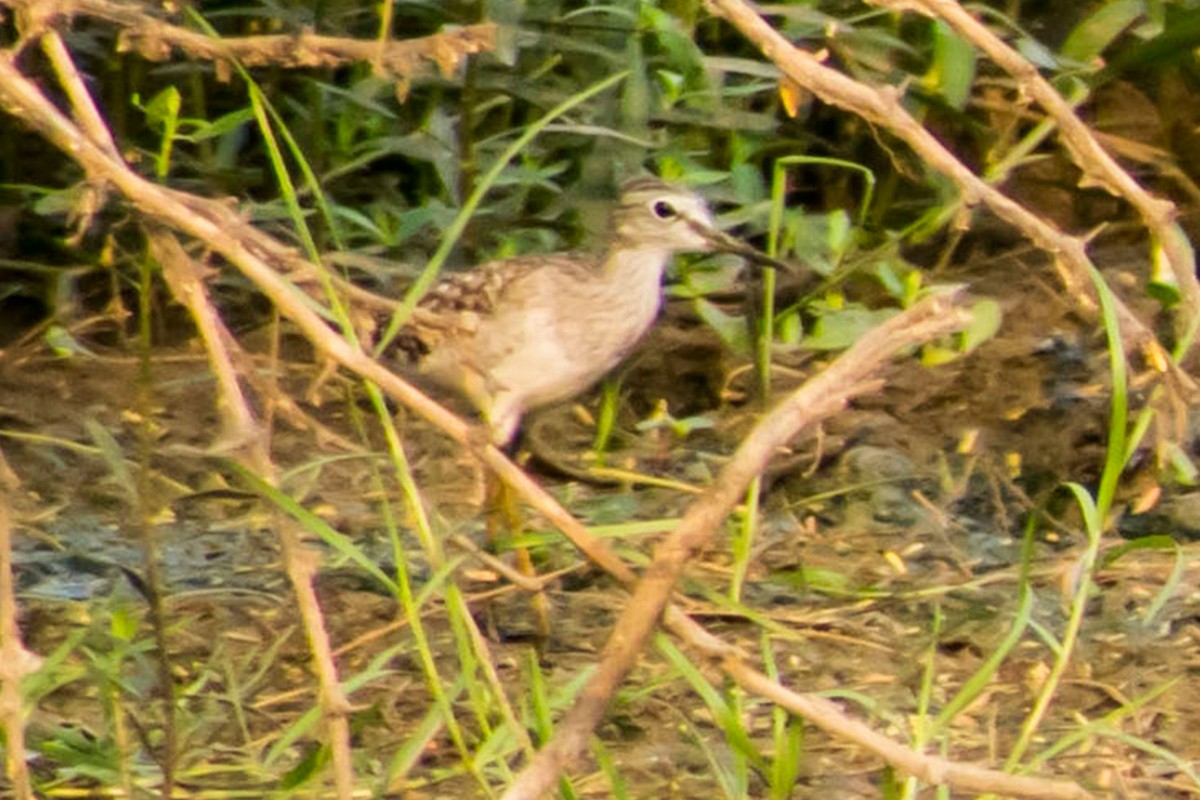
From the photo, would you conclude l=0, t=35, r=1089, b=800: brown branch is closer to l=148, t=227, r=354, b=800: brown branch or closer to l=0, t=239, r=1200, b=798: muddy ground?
l=148, t=227, r=354, b=800: brown branch

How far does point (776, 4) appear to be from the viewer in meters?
4.30

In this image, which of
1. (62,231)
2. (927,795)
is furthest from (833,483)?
(62,231)

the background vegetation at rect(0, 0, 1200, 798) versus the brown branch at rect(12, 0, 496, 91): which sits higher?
the brown branch at rect(12, 0, 496, 91)

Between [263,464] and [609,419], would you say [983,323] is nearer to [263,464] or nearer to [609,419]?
[609,419]

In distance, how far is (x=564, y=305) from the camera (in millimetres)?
3762

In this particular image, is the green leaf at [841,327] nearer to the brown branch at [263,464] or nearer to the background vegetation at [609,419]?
the background vegetation at [609,419]

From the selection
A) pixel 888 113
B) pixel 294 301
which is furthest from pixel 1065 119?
pixel 294 301

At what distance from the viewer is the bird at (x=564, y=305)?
3.70m

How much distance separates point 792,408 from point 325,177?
2.30 meters

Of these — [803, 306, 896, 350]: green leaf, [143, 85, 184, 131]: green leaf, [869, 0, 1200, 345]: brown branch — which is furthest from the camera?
[803, 306, 896, 350]: green leaf

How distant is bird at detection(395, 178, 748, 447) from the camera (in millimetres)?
3695

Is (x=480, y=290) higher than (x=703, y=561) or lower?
higher

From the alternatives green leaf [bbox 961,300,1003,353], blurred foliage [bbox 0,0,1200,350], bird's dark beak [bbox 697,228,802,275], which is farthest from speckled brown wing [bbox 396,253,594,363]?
green leaf [bbox 961,300,1003,353]

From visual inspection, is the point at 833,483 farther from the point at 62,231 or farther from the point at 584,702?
the point at 584,702
